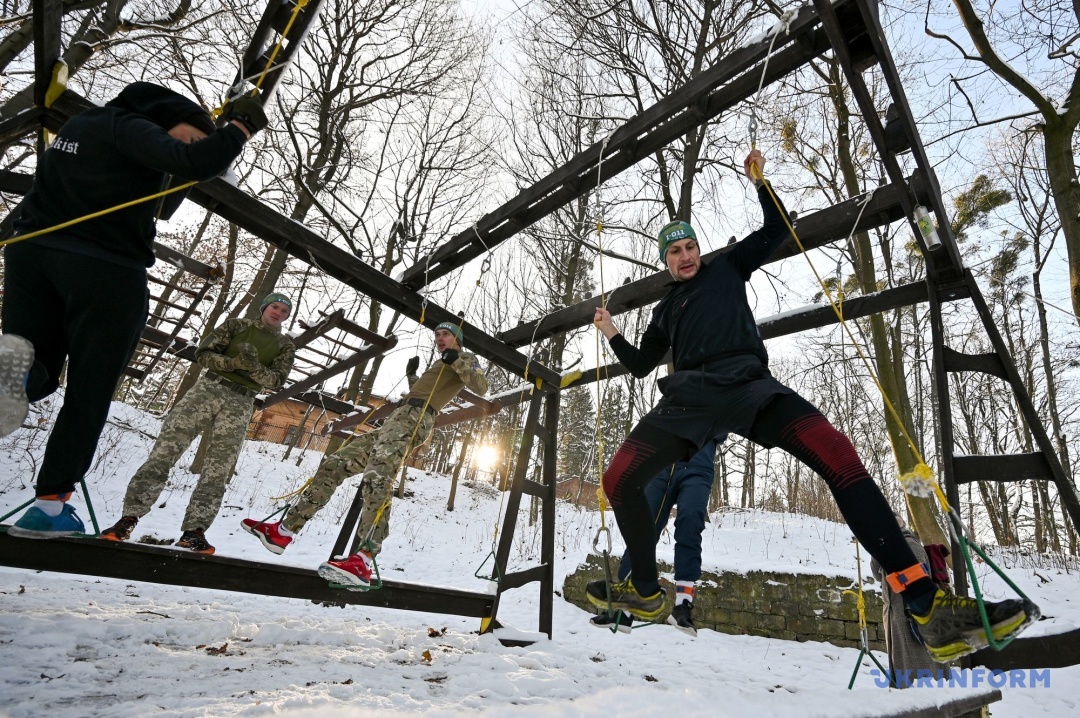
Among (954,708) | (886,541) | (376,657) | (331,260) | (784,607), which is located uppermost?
(331,260)

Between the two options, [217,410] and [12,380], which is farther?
[217,410]

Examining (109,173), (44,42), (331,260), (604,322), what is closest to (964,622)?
(604,322)

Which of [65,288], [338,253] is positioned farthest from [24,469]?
[65,288]

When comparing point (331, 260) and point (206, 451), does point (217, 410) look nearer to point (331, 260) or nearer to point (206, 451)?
point (206, 451)

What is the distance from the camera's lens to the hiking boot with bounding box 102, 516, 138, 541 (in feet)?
10.0

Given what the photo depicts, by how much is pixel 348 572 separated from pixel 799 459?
2808 mm

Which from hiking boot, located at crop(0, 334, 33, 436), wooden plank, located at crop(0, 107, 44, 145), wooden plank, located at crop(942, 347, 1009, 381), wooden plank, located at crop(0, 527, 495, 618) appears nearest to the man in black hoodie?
hiking boot, located at crop(0, 334, 33, 436)

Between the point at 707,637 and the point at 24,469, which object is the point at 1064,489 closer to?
the point at 707,637

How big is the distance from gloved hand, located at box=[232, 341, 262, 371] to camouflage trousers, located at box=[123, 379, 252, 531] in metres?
0.22

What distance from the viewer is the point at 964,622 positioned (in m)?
1.75

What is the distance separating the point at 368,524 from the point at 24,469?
8052mm

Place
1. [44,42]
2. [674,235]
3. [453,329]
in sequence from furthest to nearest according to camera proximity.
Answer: [453,329]
[674,235]
[44,42]

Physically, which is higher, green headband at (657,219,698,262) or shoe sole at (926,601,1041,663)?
green headband at (657,219,698,262)

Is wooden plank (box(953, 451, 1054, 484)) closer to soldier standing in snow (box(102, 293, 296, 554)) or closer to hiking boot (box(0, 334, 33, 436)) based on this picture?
hiking boot (box(0, 334, 33, 436))
